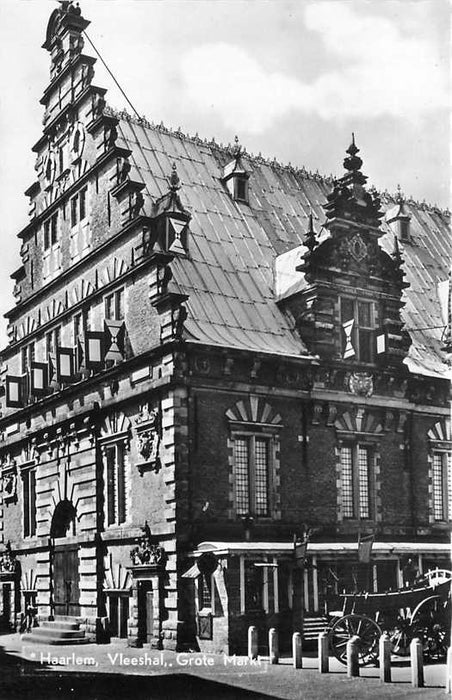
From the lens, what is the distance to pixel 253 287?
107 feet

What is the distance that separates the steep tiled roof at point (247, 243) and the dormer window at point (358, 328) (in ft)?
5.16

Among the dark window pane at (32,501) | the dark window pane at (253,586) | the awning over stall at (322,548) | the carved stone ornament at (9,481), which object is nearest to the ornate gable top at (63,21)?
the dark window pane at (32,501)

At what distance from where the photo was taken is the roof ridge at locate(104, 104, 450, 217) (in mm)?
34844

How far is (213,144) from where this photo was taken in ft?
121

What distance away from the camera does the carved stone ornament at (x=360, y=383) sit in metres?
31.0

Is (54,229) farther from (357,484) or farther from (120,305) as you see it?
(357,484)

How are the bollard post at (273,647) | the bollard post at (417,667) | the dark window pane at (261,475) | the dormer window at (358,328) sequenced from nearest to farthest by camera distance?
the bollard post at (417,667) → the bollard post at (273,647) → the dark window pane at (261,475) → the dormer window at (358,328)

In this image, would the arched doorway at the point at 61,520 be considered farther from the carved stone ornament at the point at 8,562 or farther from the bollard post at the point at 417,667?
the bollard post at the point at 417,667

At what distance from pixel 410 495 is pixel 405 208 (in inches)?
515

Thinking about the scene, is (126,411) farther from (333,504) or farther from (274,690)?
(274,690)

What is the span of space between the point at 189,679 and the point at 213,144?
70.4 feet

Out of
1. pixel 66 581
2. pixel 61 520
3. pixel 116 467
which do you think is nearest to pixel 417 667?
pixel 116 467

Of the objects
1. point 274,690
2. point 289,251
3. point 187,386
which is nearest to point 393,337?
point 289,251

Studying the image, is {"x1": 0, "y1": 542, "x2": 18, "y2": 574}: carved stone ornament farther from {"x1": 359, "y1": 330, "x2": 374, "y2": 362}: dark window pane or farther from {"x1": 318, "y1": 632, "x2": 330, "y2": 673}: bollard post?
{"x1": 318, "y1": 632, "x2": 330, "y2": 673}: bollard post
